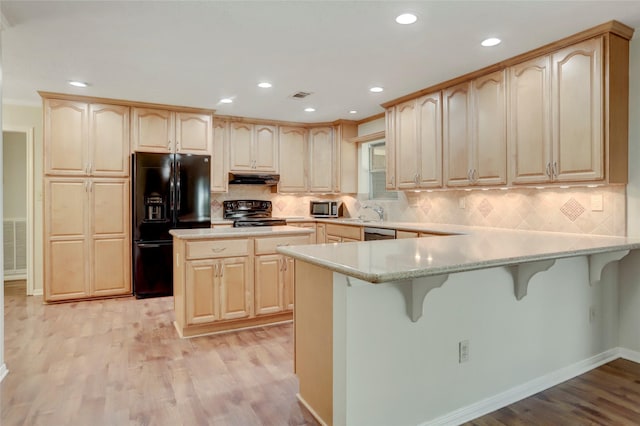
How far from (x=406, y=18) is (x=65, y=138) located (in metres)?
4.00

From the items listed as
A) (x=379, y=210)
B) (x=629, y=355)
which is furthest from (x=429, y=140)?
(x=629, y=355)

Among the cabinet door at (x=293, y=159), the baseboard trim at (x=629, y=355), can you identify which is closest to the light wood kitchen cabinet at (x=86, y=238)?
the cabinet door at (x=293, y=159)

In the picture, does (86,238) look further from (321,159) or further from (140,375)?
(321,159)

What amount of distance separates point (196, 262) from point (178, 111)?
99.8 inches

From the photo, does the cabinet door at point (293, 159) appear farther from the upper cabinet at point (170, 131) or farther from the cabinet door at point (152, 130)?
the cabinet door at point (152, 130)

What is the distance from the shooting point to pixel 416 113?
4.26 meters

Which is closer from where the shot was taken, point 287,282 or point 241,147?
point 287,282

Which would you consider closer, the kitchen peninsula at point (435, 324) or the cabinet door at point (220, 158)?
→ the kitchen peninsula at point (435, 324)

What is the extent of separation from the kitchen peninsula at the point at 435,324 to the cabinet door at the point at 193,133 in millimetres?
3413

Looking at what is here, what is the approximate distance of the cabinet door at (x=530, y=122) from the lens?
2.99 metres

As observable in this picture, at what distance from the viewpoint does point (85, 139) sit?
4.55 meters

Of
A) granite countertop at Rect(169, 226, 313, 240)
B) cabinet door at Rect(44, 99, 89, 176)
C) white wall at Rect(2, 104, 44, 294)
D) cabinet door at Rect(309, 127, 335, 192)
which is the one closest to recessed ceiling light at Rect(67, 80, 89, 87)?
cabinet door at Rect(44, 99, 89, 176)

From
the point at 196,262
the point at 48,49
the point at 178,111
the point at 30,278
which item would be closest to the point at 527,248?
the point at 196,262

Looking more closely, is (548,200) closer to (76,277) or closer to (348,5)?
(348,5)
